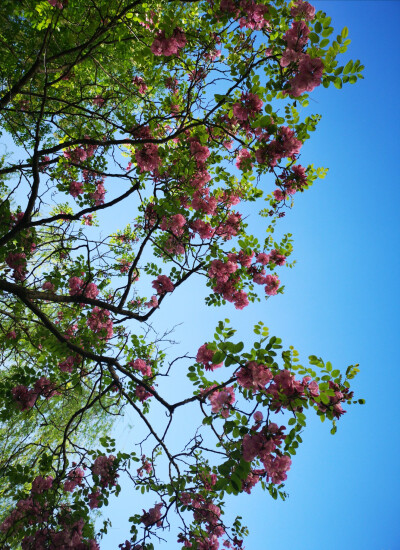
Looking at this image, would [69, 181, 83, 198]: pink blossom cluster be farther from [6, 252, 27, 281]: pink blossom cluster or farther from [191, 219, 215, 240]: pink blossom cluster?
[191, 219, 215, 240]: pink blossom cluster

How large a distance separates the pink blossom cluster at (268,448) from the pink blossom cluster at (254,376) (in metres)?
0.33

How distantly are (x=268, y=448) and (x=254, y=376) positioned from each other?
22.2 inches

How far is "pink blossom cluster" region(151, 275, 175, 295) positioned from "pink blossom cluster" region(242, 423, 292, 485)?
2432mm

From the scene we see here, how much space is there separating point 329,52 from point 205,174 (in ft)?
6.67

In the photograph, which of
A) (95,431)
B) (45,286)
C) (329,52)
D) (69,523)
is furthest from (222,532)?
(95,431)

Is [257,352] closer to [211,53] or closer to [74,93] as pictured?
[211,53]

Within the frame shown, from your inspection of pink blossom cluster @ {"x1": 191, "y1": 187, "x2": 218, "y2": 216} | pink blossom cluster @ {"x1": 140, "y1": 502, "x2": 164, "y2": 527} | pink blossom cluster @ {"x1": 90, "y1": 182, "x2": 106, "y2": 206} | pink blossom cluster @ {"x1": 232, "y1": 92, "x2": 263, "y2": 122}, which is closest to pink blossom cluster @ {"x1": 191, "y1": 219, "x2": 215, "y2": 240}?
pink blossom cluster @ {"x1": 191, "y1": 187, "x2": 218, "y2": 216}

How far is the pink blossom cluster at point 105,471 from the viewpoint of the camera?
360cm

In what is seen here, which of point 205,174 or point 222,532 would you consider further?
point 205,174

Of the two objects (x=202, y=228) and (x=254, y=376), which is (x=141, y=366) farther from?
(x=254, y=376)

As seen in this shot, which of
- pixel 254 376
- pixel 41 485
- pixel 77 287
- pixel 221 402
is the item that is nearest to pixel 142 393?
pixel 41 485

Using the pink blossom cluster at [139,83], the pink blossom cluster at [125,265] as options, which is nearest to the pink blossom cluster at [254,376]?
the pink blossom cluster at [125,265]

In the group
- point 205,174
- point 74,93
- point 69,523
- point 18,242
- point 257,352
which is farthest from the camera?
point 74,93

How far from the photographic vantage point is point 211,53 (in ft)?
14.2
